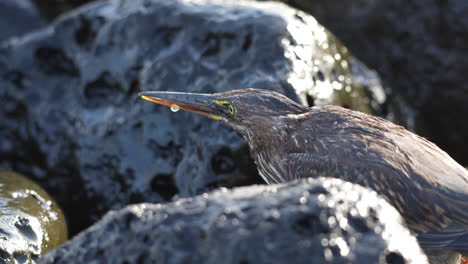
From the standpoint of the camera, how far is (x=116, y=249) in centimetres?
236

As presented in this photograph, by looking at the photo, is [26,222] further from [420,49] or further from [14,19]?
[420,49]

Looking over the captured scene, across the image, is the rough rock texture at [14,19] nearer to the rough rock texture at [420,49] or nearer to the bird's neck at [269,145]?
the rough rock texture at [420,49]

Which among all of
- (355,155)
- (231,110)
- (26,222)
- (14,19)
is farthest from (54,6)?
(355,155)

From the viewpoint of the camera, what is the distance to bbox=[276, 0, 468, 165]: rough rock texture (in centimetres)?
618

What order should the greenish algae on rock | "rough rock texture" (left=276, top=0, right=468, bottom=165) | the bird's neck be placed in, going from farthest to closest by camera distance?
"rough rock texture" (left=276, top=0, right=468, bottom=165)
the bird's neck
the greenish algae on rock

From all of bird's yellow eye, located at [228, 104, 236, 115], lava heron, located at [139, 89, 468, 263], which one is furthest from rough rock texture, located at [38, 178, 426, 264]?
bird's yellow eye, located at [228, 104, 236, 115]

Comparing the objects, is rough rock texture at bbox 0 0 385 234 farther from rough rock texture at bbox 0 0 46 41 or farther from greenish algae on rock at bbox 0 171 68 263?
rough rock texture at bbox 0 0 46 41

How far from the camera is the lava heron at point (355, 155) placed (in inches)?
127

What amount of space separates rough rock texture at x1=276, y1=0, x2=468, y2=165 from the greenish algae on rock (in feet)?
12.8

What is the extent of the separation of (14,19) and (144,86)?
3141 millimetres

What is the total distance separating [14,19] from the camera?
698 centimetres

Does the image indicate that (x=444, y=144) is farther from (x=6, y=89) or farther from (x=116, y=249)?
(x=116, y=249)

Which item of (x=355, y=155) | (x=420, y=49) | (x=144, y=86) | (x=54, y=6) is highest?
(x=54, y=6)

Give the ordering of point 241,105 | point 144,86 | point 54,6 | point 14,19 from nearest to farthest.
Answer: point 241,105
point 144,86
point 14,19
point 54,6
